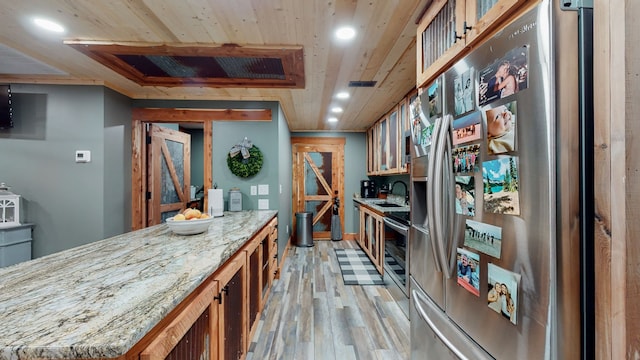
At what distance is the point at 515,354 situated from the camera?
832mm

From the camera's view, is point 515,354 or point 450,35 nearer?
point 515,354

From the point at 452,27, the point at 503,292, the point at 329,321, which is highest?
the point at 452,27

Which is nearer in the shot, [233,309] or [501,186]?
[501,186]

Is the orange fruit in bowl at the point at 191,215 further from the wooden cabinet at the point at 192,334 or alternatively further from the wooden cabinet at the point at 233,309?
the wooden cabinet at the point at 192,334

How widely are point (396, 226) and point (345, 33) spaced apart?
1841 millimetres

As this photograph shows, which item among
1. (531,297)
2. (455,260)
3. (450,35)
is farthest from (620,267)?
(450,35)

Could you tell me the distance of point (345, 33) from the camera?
1.97 metres

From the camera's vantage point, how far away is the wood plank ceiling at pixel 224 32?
1671mm

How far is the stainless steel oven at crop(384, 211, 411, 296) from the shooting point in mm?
2512

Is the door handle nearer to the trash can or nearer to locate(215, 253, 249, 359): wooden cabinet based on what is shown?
locate(215, 253, 249, 359): wooden cabinet

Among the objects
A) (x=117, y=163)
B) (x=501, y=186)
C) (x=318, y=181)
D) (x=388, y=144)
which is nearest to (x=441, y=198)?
(x=501, y=186)

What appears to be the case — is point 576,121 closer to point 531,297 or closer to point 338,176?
point 531,297

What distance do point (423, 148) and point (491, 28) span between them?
59cm

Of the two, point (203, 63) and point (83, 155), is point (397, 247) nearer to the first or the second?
point (203, 63)
